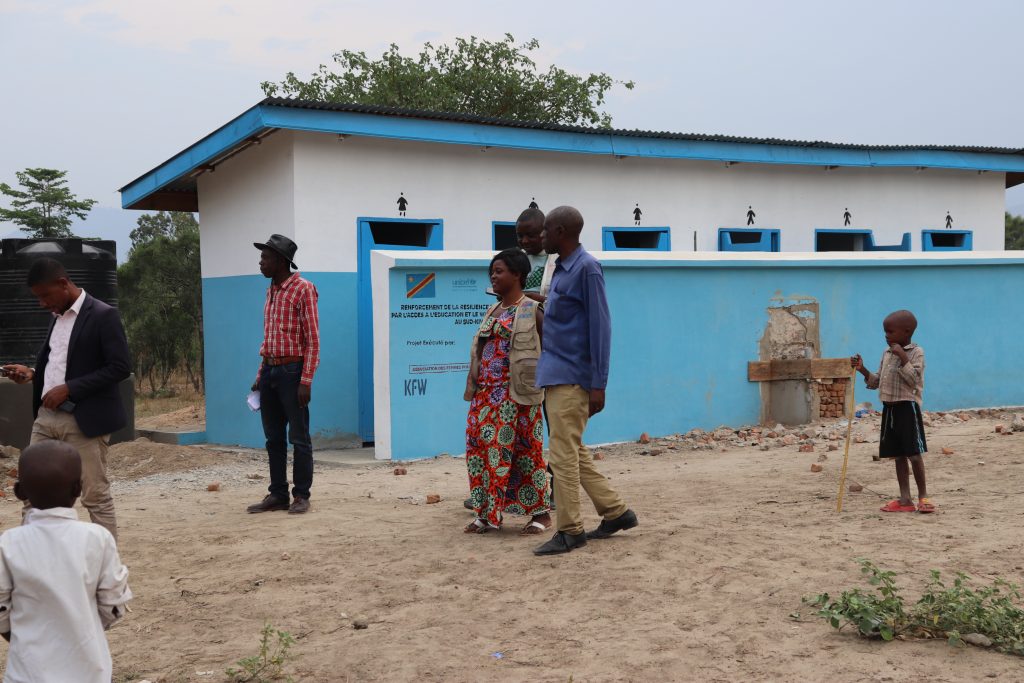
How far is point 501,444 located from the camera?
5.68 metres

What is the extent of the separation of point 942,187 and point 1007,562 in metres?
12.9

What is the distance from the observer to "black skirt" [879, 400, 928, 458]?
6.00m

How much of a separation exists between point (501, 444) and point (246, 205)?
7.13m

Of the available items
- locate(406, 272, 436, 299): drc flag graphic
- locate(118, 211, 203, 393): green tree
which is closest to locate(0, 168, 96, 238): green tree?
locate(118, 211, 203, 393): green tree

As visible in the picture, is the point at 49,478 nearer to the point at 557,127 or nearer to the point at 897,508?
the point at 897,508

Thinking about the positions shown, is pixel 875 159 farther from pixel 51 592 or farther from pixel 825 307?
pixel 51 592

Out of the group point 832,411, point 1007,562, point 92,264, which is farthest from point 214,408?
point 1007,562

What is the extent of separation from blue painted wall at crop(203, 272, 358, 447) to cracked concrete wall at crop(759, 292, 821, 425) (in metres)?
4.70

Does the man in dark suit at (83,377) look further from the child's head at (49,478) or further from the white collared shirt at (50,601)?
the white collared shirt at (50,601)

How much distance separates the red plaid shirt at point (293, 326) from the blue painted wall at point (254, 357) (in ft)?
12.7

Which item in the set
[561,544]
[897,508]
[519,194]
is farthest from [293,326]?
[519,194]

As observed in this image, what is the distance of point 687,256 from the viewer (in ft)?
35.3

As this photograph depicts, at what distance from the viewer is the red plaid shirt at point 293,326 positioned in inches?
251

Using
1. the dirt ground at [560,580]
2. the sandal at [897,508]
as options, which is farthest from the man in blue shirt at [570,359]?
the sandal at [897,508]
